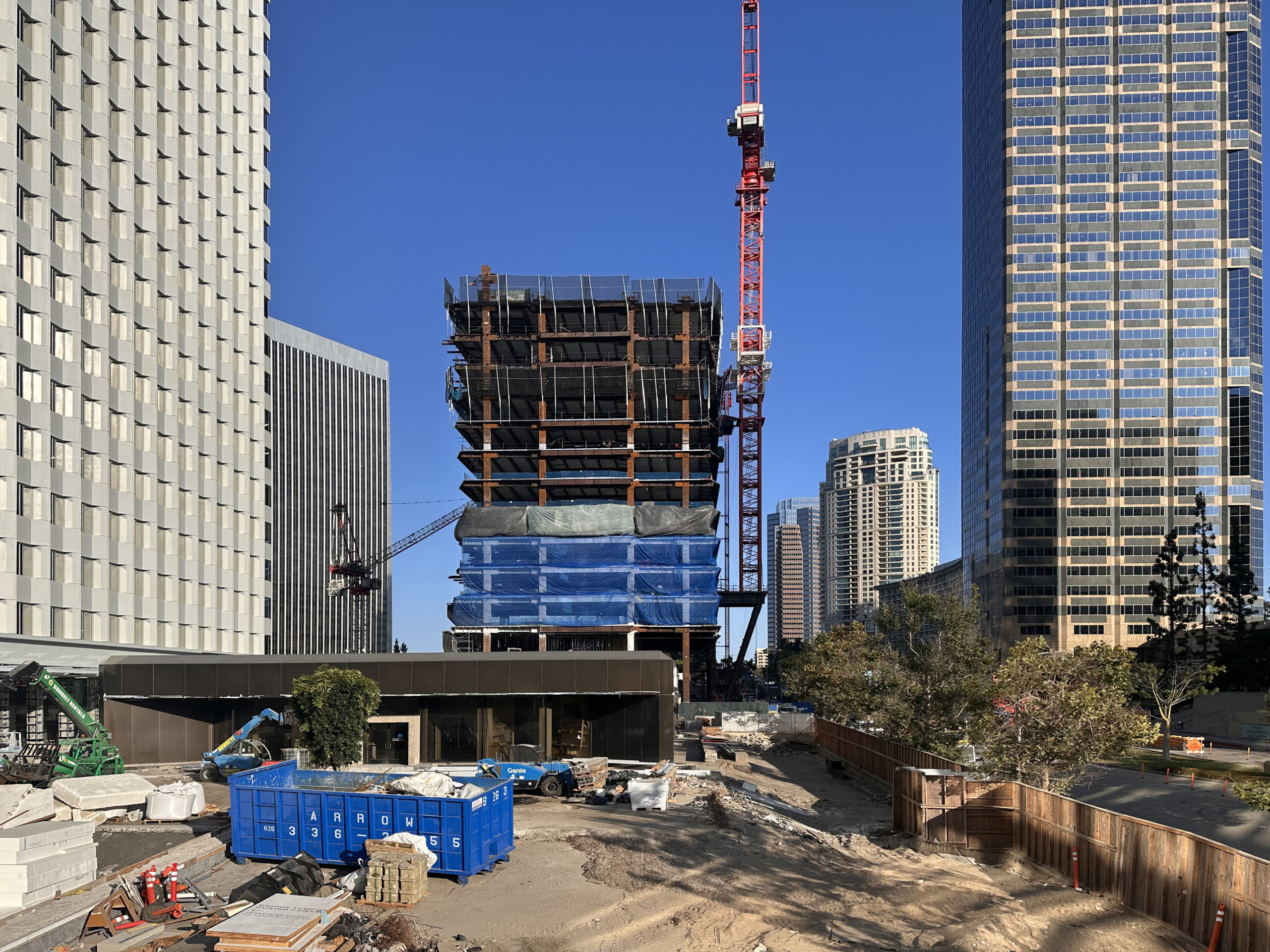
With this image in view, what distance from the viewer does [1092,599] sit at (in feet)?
457

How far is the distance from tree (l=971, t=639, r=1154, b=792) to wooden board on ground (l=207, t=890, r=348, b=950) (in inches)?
795

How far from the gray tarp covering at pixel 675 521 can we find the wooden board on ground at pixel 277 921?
77389mm

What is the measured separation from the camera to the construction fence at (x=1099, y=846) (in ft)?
59.5

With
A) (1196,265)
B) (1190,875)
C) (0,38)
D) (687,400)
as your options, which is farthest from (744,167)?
(1190,875)

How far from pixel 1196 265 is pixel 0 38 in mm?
144073

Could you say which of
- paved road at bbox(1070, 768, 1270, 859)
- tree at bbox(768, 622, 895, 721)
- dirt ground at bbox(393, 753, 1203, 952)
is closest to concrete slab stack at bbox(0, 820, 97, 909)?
dirt ground at bbox(393, 753, 1203, 952)

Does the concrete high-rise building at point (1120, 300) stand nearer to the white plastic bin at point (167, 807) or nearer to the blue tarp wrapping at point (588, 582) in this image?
the blue tarp wrapping at point (588, 582)

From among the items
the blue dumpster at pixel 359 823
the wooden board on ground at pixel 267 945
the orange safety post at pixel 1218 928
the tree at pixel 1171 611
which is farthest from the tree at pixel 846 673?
the tree at pixel 1171 611

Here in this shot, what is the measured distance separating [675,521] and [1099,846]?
73683 millimetres

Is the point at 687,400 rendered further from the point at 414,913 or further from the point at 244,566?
the point at 414,913

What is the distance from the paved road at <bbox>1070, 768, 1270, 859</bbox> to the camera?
111ft

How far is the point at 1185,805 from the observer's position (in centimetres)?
3988

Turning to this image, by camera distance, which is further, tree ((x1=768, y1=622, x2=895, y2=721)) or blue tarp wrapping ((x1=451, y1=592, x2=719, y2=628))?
blue tarp wrapping ((x1=451, y1=592, x2=719, y2=628))

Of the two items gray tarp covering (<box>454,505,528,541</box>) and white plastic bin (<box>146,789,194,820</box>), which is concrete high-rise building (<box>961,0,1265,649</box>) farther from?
white plastic bin (<box>146,789,194,820</box>)
